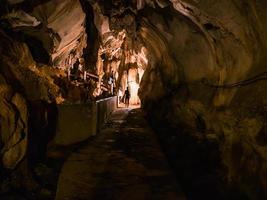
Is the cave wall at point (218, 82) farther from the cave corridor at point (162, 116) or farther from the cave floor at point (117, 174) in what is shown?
the cave floor at point (117, 174)

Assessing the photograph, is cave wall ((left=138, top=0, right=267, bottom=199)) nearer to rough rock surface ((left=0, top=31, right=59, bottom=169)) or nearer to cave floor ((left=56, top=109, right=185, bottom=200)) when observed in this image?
cave floor ((left=56, top=109, right=185, bottom=200))

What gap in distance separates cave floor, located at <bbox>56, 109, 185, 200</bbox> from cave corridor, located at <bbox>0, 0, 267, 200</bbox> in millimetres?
26

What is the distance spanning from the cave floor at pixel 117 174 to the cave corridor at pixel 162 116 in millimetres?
26

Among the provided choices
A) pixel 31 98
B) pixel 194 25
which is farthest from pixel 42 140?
pixel 194 25

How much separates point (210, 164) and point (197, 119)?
1999mm

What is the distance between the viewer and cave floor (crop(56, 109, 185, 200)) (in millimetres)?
5039

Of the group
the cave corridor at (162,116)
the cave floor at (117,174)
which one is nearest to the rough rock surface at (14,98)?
the cave corridor at (162,116)

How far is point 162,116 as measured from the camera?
1438 cm

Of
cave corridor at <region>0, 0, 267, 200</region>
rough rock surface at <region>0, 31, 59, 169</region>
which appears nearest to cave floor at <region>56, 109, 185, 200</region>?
cave corridor at <region>0, 0, 267, 200</region>

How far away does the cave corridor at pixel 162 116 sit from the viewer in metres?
5.72

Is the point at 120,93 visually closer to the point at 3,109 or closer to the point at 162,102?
the point at 162,102

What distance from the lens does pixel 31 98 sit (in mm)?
9023

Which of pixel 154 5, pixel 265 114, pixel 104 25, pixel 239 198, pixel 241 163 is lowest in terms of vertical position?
pixel 239 198

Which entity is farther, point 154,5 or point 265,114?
point 154,5
